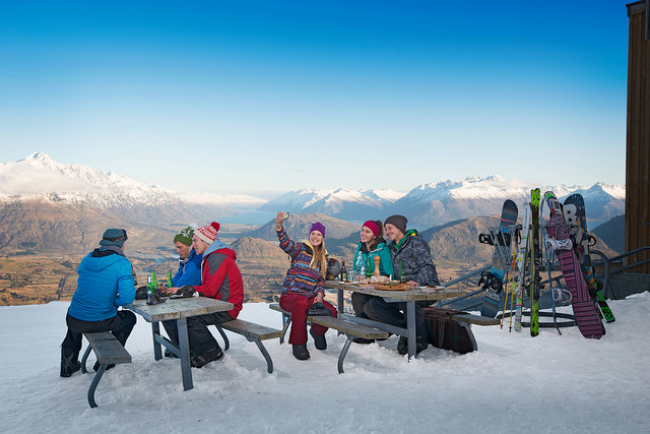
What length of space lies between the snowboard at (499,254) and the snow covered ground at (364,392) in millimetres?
1457

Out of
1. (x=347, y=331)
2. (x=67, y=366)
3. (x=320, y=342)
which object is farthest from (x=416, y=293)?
(x=67, y=366)

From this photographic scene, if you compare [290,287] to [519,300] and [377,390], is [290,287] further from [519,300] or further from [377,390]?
[519,300]

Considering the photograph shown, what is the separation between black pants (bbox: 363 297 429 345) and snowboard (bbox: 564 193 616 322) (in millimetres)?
2529

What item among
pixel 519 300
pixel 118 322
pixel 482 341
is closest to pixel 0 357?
pixel 118 322

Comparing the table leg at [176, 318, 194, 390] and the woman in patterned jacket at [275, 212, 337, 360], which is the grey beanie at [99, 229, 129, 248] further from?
the woman in patterned jacket at [275, 212, 337, 360]

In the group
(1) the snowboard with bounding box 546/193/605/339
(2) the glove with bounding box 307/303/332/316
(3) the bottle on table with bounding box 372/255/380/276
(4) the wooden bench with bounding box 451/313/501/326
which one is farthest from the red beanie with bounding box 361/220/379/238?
(1) the snowboard with bounding box 546/193/605/339

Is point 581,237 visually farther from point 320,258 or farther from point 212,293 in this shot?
point 212,293

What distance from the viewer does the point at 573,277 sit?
19.6 feet

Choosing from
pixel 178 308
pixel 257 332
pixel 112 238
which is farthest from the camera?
pixel 112 238

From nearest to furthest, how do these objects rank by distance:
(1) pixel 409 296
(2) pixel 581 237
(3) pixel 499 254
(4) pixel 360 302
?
1. (1) pixel 409 296
2. (4) pixel 360 302
3. (2) pixel 581 237
4. (3) pixel 499 254

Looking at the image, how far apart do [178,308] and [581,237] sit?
5594 mm

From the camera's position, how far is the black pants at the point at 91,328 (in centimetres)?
434

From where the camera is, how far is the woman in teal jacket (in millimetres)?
5531

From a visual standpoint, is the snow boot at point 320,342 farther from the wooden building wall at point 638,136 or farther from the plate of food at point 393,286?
the wooden building wall at point 638,136
